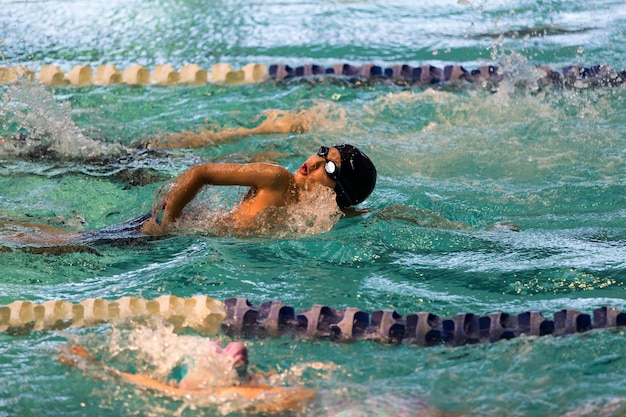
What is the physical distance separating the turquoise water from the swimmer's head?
7.2 inches

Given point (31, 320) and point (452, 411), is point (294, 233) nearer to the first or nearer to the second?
point (31, 320)

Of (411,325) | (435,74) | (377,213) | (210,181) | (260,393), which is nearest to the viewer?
(260,393)

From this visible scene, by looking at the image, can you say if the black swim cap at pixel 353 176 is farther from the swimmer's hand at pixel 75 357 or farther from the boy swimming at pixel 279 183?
the swimmer's hand at pixel 75 357

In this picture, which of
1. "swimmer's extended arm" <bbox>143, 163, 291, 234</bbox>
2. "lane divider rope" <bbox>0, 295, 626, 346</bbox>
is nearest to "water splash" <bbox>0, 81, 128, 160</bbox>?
"swimmer's extended arm" <bbox>143, 163, 291, 234</bbox>

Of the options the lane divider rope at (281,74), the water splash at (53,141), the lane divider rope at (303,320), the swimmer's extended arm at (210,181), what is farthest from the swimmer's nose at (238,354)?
the lane divider rope at (281,74)

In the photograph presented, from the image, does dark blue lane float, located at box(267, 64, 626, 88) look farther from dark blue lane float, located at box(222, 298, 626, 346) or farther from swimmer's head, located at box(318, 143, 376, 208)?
dark blue lane float, located at box(222, 298, 626, 346)

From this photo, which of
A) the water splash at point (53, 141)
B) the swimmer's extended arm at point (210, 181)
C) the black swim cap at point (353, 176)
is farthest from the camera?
the water splash at point (53, 141)

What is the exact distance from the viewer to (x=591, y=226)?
4.21 meters

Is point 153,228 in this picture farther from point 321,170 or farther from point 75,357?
point 75,357

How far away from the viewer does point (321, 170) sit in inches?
154

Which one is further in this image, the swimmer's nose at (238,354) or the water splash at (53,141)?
the water splash at (53,141)

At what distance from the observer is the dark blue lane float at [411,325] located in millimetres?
3045

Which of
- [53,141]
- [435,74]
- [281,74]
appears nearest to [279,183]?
[53,141]

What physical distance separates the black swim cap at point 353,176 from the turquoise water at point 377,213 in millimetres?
190
